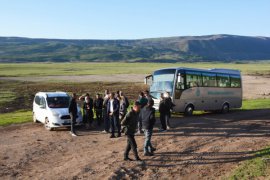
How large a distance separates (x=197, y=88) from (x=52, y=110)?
11.6 meters

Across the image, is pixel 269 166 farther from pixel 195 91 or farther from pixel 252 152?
pixel 195 91

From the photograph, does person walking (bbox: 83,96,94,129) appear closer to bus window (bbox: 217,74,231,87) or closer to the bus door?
the bus door

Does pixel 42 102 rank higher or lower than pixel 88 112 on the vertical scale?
higher

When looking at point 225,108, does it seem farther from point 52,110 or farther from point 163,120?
point 52,110

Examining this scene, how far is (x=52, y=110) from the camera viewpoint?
22516 millimetres

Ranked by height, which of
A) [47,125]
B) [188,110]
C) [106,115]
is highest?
[106,115]

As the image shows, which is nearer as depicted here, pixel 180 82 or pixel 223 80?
pixel 180 82

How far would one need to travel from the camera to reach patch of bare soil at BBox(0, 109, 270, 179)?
13.8 metres

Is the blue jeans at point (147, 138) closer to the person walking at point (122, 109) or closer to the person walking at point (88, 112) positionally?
the person walking at point (122, 109)

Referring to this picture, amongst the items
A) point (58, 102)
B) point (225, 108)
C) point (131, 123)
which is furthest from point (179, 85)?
point (131, 123)

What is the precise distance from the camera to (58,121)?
72.3 feet

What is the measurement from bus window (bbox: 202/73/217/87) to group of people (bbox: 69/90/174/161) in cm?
905

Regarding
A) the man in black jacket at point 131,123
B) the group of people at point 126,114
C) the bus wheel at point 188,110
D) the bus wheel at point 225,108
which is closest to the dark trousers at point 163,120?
the group of people at point 126,114

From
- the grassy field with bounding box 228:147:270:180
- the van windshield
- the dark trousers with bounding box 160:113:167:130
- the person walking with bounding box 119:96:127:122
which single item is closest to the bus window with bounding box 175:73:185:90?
the dark trousers with bounding box 160:113:167:130
